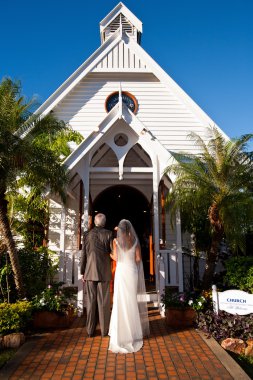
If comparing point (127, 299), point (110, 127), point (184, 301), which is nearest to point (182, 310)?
point (184, 301)

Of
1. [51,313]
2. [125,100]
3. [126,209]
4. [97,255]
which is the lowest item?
[51,313]

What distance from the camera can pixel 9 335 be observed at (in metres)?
5.54

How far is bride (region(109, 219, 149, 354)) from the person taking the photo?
5.18 metres

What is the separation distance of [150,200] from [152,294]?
4.05 metres

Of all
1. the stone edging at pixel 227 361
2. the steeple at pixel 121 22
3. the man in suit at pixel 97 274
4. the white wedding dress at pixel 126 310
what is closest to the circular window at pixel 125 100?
the steeple at pixel 121 22

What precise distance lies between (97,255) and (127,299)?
0.94 m

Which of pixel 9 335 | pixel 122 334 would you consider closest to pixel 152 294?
pixel 122 334

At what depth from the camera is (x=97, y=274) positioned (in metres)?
5.79

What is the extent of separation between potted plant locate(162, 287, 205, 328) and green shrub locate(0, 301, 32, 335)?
8.81 ft

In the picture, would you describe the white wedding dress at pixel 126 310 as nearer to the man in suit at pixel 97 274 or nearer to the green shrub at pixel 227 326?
the man in suit at pixel 97 274

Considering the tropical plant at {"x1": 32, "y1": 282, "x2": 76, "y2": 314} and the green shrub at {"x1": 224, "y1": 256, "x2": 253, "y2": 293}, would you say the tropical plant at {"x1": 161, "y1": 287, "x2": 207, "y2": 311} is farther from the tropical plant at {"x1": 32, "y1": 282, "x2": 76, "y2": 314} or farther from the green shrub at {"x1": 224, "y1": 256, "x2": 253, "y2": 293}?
the tropical plant at {"x1": 32, "y1": 282, "x2": 76, "y2": 314}

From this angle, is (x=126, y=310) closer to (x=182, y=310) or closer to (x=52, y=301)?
(x=182, y=310)

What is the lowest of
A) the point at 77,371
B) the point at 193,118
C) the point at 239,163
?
the point at 77,371

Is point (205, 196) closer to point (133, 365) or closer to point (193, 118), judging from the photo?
point (133, 365)
